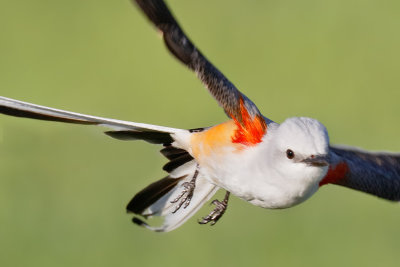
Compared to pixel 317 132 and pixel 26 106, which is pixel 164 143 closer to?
pixel 26 106

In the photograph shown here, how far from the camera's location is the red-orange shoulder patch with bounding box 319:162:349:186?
222 inches

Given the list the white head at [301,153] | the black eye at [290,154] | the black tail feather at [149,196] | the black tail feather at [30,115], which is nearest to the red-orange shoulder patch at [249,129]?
the white head at [301,153]

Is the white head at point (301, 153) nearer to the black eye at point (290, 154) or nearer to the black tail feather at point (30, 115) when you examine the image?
the black eye at point (290, 154)

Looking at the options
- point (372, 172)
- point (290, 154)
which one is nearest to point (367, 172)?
point (372, 172)

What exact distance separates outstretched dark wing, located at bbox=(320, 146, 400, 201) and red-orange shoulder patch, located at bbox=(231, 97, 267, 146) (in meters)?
0.47

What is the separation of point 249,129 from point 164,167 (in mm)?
1034

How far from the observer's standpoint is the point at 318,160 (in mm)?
5051

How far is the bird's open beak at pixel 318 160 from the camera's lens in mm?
5043

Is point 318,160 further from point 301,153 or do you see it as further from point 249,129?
point 249,129

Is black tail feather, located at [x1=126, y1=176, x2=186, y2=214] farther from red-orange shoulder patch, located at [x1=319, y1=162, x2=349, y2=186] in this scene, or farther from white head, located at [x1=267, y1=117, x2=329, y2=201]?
white head, located at [x1=267, y1=117, x2=329, y2=201]

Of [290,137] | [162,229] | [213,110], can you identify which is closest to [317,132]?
[290,137]

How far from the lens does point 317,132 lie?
16.8ft

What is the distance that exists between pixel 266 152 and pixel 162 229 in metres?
1.45


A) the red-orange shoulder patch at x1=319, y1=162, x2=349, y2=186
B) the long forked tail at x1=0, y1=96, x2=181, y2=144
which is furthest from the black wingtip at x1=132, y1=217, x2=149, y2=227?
the red-orange shoulder patch at x1=319, y1=162, x2=349, y2=186
